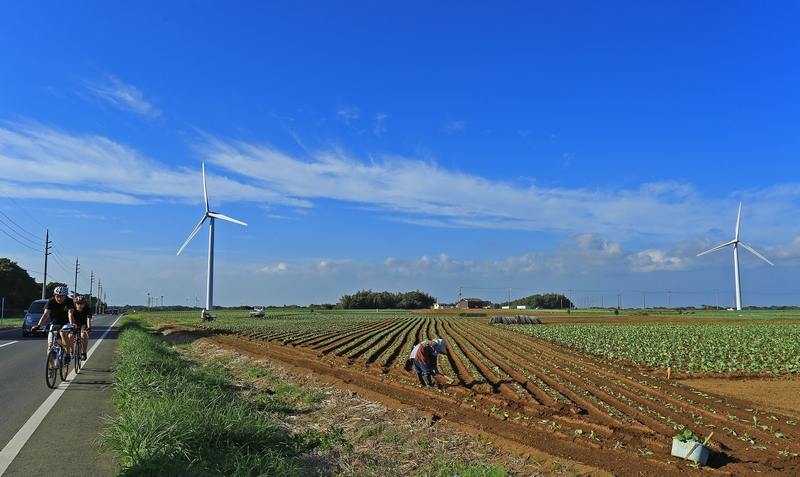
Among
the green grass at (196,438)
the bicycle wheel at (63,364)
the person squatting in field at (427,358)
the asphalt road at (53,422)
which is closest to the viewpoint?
the green grass at (196,438)

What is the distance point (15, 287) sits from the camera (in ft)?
231

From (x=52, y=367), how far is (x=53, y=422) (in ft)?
11.7

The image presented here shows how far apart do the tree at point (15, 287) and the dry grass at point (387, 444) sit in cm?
7434

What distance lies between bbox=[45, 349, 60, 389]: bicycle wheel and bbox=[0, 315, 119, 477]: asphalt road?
0.46 ft

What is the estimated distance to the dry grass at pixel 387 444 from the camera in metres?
6.32

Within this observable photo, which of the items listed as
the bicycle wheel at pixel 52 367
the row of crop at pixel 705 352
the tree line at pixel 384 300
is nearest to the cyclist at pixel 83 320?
the bicycle wheel at pixel 52 367

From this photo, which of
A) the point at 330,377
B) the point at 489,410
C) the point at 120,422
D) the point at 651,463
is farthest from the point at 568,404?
the point at 120,422

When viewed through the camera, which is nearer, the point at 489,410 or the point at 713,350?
the point at 489,410

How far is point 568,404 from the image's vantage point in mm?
10203

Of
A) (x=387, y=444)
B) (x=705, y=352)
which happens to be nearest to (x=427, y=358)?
(x=387, y=444)

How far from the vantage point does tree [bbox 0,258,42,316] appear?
Answer: 68.8 m

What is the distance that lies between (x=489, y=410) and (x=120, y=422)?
5.71m

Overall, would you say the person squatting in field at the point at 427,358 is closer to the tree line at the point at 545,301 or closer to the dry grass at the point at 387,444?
the dry grass at the point at 387,444

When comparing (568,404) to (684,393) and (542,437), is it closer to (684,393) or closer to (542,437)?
(542,437)
